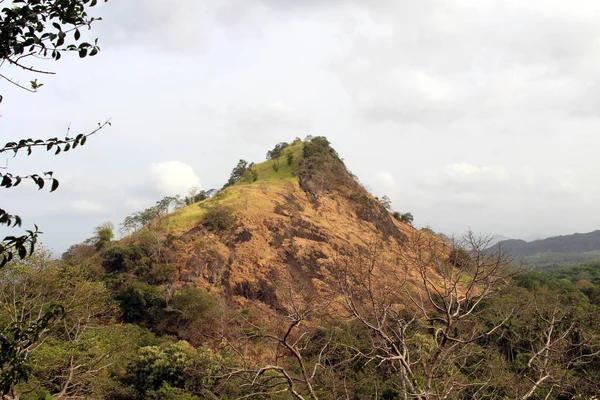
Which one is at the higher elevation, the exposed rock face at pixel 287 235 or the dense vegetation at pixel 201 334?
the exposed rock face at pixel 287 235

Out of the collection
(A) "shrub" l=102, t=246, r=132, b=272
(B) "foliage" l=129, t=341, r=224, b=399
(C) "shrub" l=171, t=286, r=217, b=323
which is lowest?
(B) "foliage" l=129, t=341, r=224, b=399

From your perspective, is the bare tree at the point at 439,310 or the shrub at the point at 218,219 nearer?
the bare tree at the point at 439,310

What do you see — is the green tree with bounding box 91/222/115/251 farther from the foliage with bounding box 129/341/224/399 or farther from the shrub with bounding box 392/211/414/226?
the shrub with bounding box 392/211/414/226

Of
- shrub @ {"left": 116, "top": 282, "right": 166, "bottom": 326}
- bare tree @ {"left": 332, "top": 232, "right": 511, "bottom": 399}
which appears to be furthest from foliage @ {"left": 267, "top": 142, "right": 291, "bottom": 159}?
bare tree @ {"left": 332, "top": 232, "right": 511, "bottom": 399}

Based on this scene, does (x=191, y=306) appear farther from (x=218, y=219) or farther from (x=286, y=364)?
(x=218, y=219)

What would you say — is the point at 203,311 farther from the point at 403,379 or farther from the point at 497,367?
the point at 403,379

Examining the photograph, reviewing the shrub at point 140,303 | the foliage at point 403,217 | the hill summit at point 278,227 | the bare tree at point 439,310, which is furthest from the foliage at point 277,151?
the bare tree at point 439,310

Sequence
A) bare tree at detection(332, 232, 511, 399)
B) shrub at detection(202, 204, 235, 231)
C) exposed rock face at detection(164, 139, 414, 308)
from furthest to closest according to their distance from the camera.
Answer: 1. shrub at detection(202, 204, 235, 231)
2. exposed rock face at detection(164, 139, 414, 308)
3. bare tree at detection(332, 232, 511, 399)

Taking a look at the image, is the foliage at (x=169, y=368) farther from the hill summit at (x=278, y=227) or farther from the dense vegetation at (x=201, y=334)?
the hill summit at (x=278, y=227)

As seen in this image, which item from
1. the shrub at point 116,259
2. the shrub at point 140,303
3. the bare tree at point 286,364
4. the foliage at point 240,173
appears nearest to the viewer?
the bare tree at point 286,364

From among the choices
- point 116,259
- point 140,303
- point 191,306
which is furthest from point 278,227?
point 140,303

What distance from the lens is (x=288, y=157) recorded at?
Result: 50.2 meters

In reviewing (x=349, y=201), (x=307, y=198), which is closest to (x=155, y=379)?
(x=307, y=198)

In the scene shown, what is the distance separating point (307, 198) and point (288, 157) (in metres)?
8.02
